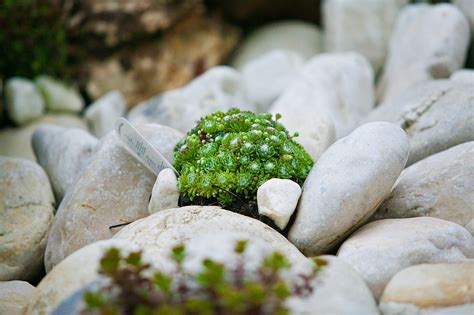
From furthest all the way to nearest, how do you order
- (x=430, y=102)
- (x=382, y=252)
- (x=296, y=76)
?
(x=296, y=76) < (x=430, y=102) < (x=382, y=252)

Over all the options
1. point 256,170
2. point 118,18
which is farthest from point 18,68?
point 256,170

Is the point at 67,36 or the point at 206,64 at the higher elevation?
the point at 67,36

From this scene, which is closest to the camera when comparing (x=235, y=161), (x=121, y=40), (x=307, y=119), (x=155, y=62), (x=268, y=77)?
(x=235, y=161)

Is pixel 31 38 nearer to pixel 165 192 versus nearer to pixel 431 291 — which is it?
pixel 165 192

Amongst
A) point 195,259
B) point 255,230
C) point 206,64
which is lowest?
point 206,64

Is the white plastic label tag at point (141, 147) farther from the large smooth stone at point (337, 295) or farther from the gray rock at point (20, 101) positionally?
the gray rock at point (20, 101)

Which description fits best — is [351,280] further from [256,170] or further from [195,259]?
[256,170]

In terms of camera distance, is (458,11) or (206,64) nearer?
(458,11)

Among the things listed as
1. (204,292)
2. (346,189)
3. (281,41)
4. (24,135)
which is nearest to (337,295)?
(204,292)
